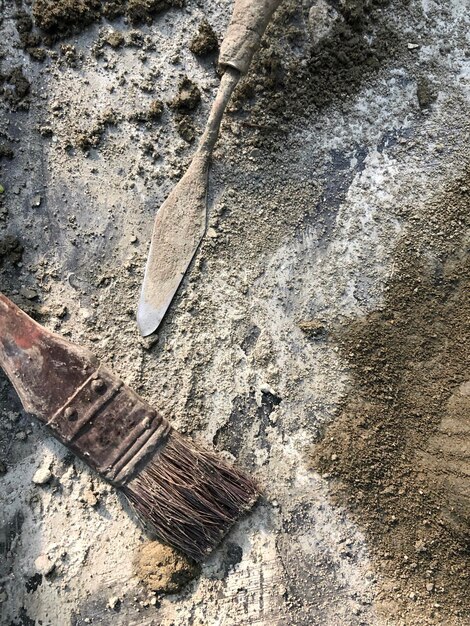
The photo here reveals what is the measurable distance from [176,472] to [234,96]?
167 cm

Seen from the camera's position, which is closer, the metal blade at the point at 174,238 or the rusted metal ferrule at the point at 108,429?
the rusted metal ferrule at the point at 108,429

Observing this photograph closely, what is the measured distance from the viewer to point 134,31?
8.66 ft

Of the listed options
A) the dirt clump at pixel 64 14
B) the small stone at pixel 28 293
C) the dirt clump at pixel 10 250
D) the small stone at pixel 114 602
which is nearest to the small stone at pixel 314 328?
the small stone at pixel 28 293

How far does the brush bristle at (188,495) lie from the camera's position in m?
2.37

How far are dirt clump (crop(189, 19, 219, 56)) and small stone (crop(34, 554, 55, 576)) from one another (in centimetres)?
235

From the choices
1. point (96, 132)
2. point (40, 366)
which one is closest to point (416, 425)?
point (40, 366)

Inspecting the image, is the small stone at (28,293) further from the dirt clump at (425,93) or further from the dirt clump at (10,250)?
the dirt clump at (425,93)

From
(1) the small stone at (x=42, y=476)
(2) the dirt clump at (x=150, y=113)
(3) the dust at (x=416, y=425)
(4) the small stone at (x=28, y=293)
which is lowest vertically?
(3) the dust at (x=416, y=425)

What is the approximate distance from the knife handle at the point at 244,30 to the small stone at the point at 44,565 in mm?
2239

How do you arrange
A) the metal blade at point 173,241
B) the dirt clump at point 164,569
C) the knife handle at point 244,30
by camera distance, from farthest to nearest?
the metal blade at point 173,241, the dirt clump at point 164,569, the knife handle at point 244,30

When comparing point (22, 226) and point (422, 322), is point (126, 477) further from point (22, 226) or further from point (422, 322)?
point (422, 322)

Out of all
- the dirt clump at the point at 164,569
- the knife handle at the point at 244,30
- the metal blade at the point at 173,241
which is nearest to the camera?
the knife handle at the point at 244,30

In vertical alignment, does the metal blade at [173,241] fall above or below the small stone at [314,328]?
above

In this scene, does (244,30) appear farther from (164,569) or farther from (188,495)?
(164,569)
